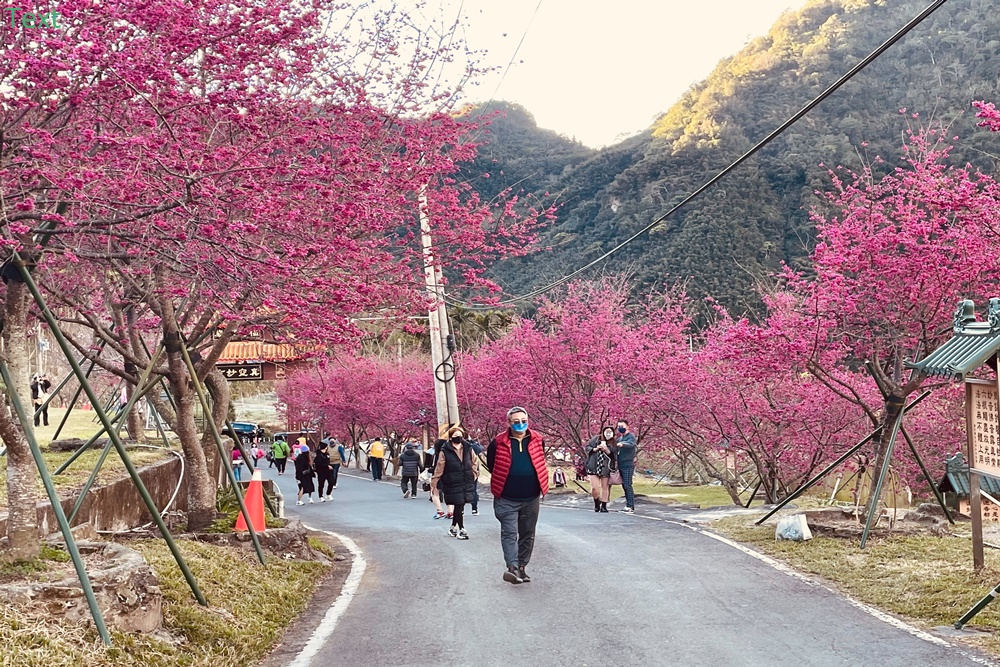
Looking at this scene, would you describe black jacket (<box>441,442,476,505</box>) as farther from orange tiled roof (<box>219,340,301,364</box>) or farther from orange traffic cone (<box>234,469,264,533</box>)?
orange tiled roof (<box>219,340,301,364</box>)

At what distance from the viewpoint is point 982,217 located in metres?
13.1

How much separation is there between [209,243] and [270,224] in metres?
3.39

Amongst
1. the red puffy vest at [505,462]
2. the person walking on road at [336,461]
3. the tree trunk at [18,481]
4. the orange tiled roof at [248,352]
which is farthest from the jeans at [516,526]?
the orange tiled roof at [248,352]

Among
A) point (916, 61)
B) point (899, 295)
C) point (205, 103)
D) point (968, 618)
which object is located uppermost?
point (916, 61)

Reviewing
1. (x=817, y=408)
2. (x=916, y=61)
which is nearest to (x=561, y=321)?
(x=817, y=408)

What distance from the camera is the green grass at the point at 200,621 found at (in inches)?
247

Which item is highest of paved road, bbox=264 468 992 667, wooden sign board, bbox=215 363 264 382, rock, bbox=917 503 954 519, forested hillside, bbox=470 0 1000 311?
forested hillside, bbox=470 0 1000 311

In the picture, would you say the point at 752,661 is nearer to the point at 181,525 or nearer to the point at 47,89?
the point at 47,89

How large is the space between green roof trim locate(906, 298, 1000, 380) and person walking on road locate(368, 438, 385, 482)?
27.6 m

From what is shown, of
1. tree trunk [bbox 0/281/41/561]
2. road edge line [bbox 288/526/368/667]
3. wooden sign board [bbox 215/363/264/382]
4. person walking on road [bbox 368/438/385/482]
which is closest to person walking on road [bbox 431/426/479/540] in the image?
road edge line [bbox 288/526/368/667]

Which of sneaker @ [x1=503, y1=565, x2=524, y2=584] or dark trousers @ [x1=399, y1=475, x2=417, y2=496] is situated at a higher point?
sneaker @ [x1=503, y1=565, x2=524, y2=584]

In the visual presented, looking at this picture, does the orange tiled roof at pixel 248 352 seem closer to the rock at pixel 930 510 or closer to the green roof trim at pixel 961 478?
the rock at pixel 930 510

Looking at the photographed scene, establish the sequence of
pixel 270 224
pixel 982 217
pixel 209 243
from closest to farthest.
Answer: pixel 209 243 → pixel 270 224 → pixel 982 217

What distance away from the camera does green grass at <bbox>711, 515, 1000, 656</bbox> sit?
8.76 m
